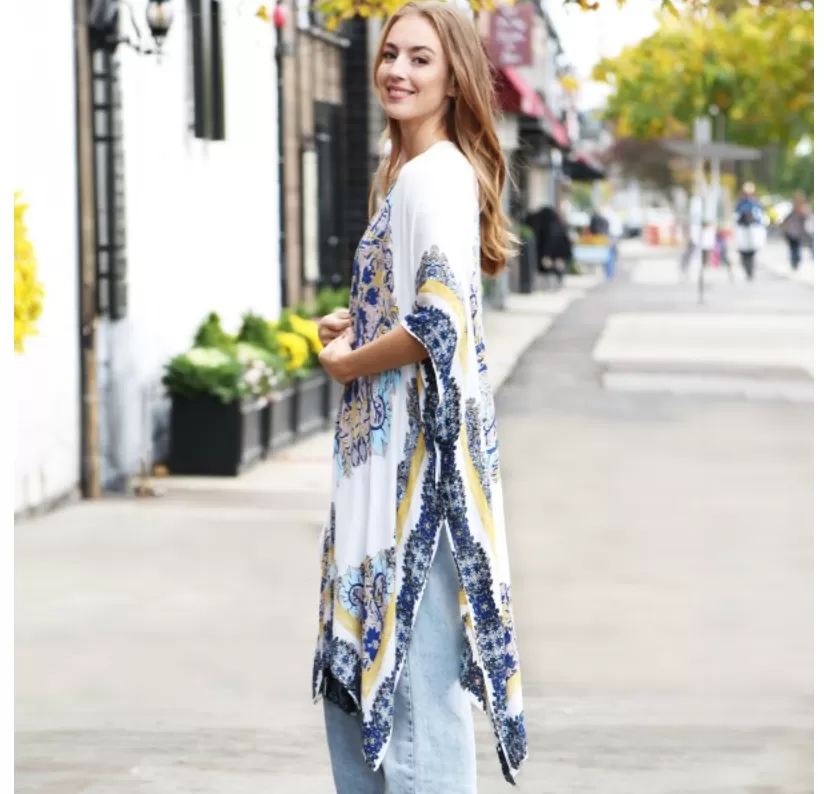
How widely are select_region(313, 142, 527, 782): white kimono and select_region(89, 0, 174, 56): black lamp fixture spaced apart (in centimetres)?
675

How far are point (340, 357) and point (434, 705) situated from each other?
0.70 metres

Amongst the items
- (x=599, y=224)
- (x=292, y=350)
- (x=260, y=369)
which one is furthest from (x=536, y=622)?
(x=599, y=224)

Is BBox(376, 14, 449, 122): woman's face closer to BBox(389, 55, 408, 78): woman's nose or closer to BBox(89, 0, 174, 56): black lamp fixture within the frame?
BBox(389, 55, 408, 78): woman's nose

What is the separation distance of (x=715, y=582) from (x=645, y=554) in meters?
0.73

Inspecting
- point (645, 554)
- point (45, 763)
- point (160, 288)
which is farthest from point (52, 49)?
point (45, 763)

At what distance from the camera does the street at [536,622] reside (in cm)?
541

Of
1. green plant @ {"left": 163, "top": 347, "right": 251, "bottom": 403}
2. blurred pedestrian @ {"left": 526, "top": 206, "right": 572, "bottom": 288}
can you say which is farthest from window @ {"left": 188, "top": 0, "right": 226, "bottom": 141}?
blurred pedestrian @ {"left": 526, "top": 206, "right": 572, "bottom": 288}

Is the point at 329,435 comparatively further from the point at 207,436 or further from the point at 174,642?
the point at 174,642

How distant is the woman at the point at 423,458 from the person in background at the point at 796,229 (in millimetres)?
47301

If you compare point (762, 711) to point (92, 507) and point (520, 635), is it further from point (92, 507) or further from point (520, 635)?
point (92, 507)

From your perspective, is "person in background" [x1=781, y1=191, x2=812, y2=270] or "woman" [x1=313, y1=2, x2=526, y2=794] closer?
"woman" [x1=313, y1=2, x2=526, y2=794]

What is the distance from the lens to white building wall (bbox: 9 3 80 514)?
9.38m

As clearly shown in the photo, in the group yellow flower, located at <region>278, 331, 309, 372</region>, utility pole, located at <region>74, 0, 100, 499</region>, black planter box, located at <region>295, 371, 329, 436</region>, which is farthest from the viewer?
black planter box, located at <region>295, 371, 329, 436</region>

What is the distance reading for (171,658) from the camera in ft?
21.8
